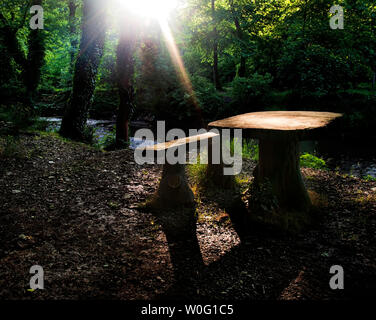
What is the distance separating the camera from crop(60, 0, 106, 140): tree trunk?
24.7ft

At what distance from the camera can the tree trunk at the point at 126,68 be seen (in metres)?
7.32

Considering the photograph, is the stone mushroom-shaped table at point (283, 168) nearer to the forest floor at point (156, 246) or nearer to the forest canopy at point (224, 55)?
the forest floor at point (156, 246)

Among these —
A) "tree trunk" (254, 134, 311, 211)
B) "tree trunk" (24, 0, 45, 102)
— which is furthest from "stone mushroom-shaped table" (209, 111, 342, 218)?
"tree trunk" (24, 0, 45, 102)

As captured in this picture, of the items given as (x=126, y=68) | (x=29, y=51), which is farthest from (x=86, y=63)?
(x=29, y=51)

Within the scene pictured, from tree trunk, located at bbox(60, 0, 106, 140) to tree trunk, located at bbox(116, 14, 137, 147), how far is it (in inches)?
28.4

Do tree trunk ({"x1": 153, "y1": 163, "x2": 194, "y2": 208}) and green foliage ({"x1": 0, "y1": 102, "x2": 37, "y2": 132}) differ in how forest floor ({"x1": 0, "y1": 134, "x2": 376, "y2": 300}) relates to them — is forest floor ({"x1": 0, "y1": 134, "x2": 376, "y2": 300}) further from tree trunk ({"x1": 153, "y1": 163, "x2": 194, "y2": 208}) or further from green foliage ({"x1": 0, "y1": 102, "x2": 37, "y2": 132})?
green foliage ({"x1": 0, "y1": 102, "x2": 37, "y2": 132})

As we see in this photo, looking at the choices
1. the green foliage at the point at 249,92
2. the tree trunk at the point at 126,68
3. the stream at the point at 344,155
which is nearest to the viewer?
the tree trunk at the point at 126,68

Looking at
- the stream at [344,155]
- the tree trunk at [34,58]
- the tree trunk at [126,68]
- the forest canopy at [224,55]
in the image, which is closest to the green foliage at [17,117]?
the stream at [344,155]

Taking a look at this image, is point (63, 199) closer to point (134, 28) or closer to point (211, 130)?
point (211, 130)

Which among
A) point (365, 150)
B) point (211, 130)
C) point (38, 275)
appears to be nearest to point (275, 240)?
point (211, 130)

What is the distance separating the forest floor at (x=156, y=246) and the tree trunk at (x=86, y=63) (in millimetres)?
3191

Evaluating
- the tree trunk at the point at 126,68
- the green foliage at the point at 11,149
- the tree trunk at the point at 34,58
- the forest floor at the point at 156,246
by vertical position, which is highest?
the tree trunk at the point at 34,58

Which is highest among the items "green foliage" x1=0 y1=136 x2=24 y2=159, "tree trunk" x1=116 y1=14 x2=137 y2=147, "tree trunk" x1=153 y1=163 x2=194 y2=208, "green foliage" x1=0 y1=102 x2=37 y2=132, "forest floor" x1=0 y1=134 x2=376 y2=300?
"tree trunk" x1=116 y1=14 x2=137 y2=147

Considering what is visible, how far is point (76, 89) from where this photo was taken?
7.69 m
